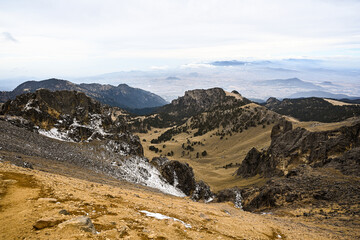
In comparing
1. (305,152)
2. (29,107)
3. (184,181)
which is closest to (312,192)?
(184,181)

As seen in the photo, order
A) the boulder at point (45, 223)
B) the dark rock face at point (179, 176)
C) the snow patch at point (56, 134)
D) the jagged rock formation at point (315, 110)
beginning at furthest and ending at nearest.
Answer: the jagged rock formation at point (315, 110) → the dark rock face at point (179, 176) → the snow patch at point (56, 134) → the boulder at point (45, 223)

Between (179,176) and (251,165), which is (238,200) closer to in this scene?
(179,176)

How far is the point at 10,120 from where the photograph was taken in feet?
88.2

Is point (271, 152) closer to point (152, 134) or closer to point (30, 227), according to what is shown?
point (30, 227)

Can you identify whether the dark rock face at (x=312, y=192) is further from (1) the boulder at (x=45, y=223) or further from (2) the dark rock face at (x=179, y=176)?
(1) the boulder at (x=45, y=223)

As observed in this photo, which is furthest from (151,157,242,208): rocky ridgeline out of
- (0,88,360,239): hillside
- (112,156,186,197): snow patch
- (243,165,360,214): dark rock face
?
(243,165,360,214): dark rock face

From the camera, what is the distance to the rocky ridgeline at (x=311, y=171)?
21.1 m

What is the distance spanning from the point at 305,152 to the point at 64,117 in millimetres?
46182

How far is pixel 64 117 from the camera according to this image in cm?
3366

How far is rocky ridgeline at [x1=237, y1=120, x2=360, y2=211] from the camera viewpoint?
21141 millimetres

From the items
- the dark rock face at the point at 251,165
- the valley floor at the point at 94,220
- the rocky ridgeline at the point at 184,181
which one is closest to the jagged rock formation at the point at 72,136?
the rocky ridgeline at the point at 184,181

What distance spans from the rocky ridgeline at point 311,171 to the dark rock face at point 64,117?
24.3m

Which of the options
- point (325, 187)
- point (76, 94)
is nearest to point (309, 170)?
point (325, 187)

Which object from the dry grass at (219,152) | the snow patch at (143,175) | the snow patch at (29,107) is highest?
the snow patch at (29,107)
